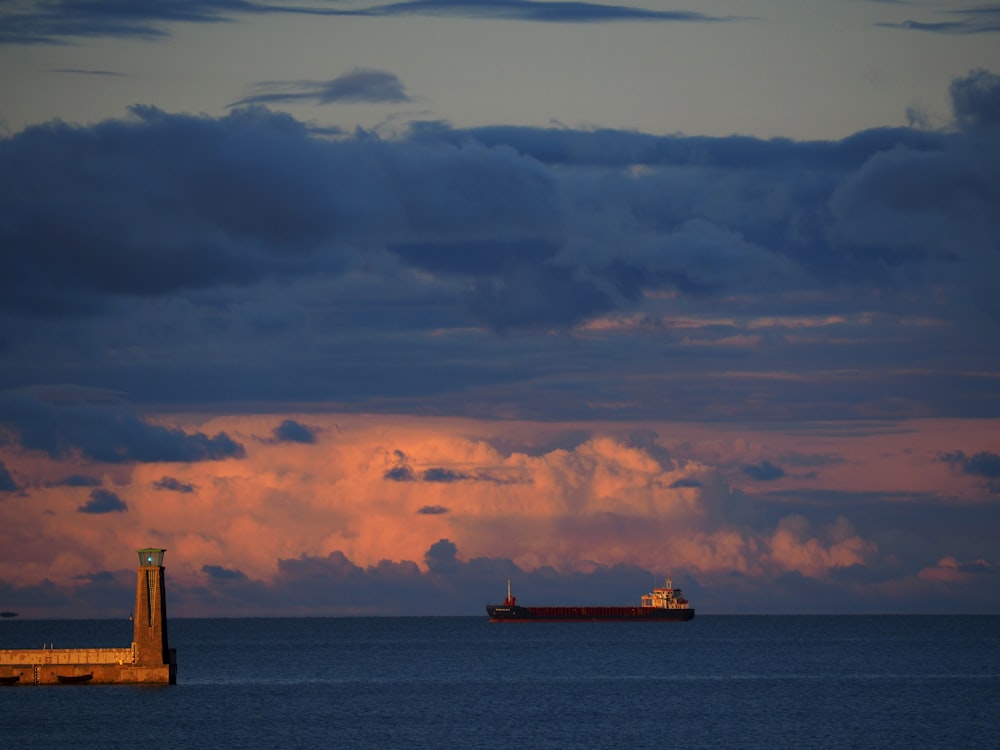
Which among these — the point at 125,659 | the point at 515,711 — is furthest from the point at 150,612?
the point at 515,711

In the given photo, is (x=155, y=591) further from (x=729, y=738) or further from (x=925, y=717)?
(x=925, y=717)

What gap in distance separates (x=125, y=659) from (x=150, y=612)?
253 inches

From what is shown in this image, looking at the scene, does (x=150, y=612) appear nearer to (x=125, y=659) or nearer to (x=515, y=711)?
(x=125, y=659)

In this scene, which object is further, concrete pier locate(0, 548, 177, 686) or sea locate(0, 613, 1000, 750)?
concrete pier locate(0, 548, 177, 686)

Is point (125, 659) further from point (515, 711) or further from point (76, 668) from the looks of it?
point (515, 711)

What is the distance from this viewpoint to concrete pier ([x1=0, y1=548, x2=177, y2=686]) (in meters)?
114

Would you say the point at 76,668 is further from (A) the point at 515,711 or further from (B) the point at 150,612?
(A) the point at 515,711

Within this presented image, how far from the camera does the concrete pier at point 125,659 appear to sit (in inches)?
4500

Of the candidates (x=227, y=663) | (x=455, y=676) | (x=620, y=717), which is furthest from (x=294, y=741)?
(x=227, y=663)

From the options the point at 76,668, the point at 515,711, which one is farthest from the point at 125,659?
the point at 515,711

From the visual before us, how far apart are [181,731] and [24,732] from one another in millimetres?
10110

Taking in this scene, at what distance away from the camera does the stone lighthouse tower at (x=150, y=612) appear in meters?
114

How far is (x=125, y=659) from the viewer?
388 ft

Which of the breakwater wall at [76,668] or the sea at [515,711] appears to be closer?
the sea at [515,711]
